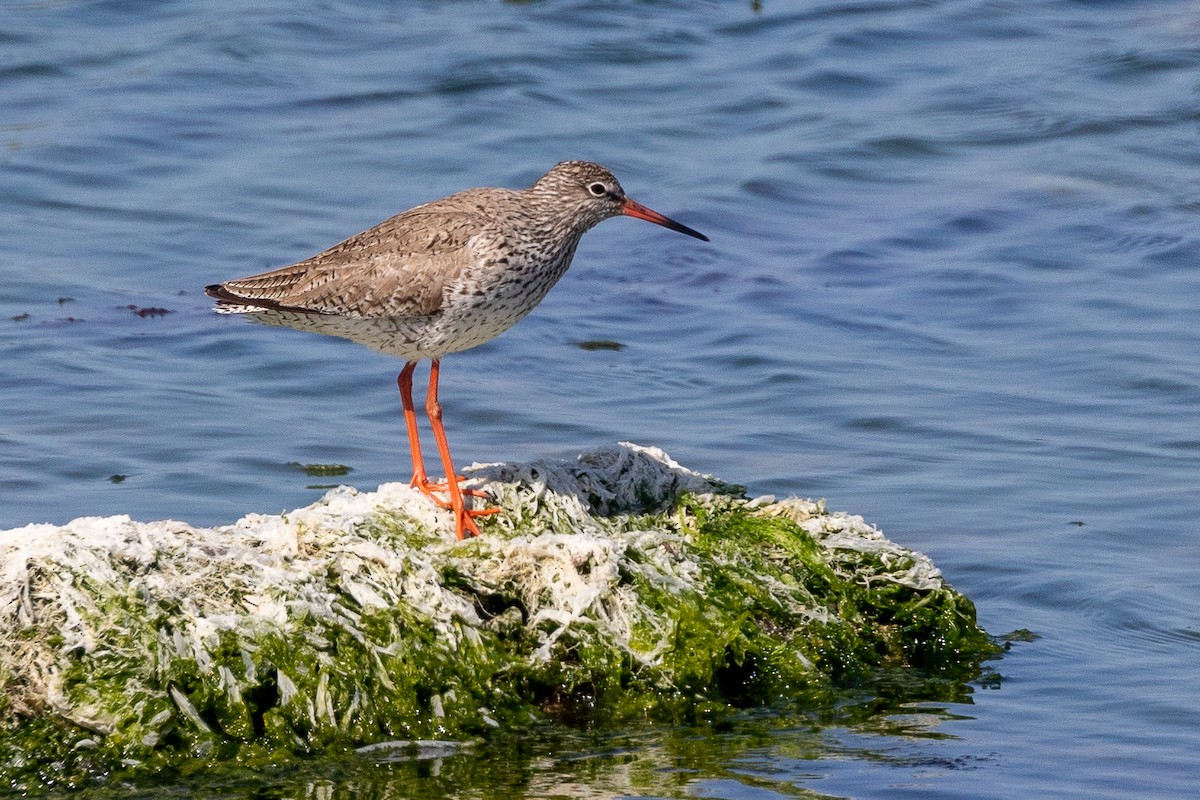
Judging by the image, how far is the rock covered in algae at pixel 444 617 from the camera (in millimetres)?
5859

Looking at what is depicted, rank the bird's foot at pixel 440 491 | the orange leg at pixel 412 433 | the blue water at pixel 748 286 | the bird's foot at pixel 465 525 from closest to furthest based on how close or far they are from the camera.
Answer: the bird's foot at pixel 465 525 → the bird's foot at pixel 440 491 → the orange leg at pixel 412 433 → the blue water at pixel 748 286

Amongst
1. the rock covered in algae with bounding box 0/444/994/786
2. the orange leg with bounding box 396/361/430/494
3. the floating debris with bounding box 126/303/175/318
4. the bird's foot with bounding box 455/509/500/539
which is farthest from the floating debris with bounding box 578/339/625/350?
the bird's foot with bounding box 455/509/500/539

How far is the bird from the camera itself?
7449 mm

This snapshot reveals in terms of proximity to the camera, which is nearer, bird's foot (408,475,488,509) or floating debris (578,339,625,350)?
bird's foot (408,475,488,509)

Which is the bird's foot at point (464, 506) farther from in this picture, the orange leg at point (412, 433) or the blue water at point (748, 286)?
the blue water at point (748, 286)

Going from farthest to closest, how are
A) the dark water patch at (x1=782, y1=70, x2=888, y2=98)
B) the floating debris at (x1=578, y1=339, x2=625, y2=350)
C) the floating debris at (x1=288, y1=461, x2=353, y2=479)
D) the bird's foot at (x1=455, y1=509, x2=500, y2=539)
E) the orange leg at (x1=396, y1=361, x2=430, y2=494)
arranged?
the dark water patch at (x1=782, y1=70, x2=888, y2=98)
the floating debris at (x1=578, y1=339, x2=625, y2=350)
the floating debris at (x1=288, y1=461, x2=353, y2=479)
the orange leg at (x1=396, y1=361, x2=430, y2=494)
the bird's foot at (x1=455, y1=509, x2=500, y2=539)

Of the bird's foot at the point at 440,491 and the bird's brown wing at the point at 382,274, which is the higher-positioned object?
the bird's brown wing at the point at 382,274

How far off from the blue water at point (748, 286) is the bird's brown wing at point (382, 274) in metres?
1.81

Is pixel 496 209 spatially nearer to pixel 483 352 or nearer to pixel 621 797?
pixel 621 797

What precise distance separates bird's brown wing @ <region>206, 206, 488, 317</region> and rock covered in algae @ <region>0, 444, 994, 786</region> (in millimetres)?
833

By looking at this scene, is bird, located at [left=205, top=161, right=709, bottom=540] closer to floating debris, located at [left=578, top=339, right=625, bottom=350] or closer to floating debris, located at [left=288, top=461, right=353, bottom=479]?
floating debris, located at [left=288, top=461, right=353, bottom=479]

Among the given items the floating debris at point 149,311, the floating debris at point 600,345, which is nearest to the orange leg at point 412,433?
the floating debris at point 600,345

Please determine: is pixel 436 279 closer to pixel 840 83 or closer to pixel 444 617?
pixel 444 617

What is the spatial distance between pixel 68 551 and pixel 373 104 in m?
12.2
